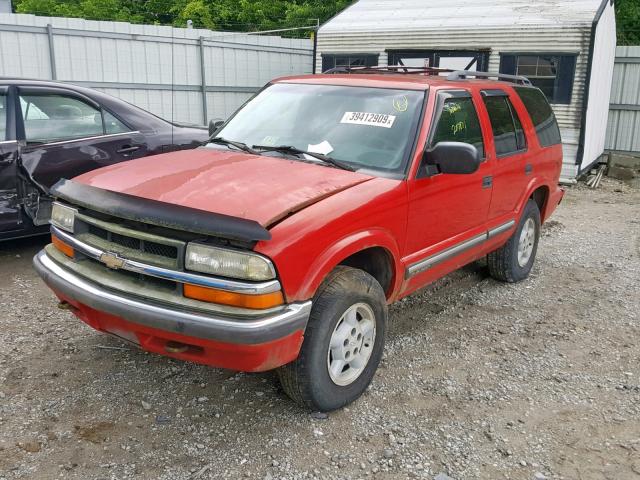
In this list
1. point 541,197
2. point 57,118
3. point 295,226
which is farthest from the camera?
point 541,197

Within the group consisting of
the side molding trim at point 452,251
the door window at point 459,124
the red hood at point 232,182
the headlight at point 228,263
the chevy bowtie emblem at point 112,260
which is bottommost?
the side molding trim at point 452,251

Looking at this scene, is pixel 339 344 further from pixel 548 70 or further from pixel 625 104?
pixel 625 104

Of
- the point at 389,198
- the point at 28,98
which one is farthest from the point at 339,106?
the point at 28,98

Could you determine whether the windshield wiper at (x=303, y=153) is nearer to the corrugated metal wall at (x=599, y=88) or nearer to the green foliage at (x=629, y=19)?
the corrugated metal wall at (x=599, y=88)

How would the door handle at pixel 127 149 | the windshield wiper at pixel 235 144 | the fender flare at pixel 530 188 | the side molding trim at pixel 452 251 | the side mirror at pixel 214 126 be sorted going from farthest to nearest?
1. the door handle at pixel 127 149
2. the fender flare at pixel 530 188
3. the side mirror at pixel 214 126
4. the windshield wiper at pixel 235 144
5. the side molding trim at pixel 452 251

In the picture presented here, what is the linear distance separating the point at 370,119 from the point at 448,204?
79cm

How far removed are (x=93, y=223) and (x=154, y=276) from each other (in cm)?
55

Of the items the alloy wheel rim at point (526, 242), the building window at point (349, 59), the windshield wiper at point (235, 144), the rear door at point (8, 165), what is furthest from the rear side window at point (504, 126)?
the building window at point (349, 59)

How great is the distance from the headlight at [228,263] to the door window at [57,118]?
3500mm

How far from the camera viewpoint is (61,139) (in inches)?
222

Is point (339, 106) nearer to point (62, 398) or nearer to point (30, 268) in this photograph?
point (62, 398)

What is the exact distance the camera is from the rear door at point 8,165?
5285 mm

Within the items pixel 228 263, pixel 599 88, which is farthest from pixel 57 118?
pixel 599 88

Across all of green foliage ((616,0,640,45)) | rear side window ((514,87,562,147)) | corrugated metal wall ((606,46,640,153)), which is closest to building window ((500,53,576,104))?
corrugated metal wall ((606,46,640,153))
